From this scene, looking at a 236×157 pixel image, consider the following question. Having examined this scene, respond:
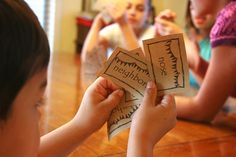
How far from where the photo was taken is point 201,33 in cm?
A: 179

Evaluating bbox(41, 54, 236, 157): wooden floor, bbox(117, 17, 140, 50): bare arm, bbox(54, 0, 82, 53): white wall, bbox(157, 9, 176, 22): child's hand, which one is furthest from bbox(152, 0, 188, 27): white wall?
bbox(41, 54, 236, 157): wooden floor

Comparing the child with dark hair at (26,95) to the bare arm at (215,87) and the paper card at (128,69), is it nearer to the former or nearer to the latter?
the paper card at (128,69)

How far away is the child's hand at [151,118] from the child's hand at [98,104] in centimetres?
7

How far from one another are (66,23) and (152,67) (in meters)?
3.45

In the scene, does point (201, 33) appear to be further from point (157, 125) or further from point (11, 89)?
point (11, 89)

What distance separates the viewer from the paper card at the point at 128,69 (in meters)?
0.70

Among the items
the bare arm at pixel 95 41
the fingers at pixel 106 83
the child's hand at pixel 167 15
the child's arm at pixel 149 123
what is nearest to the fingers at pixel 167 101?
the child's arm at pixel 149 123

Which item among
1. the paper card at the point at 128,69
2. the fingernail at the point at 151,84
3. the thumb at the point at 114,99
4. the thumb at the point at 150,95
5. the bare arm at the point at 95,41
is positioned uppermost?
the paper card at the point at 128,69

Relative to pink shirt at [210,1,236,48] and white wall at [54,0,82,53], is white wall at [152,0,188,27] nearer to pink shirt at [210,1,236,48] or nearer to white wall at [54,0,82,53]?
white wall at [54,0,82,53]

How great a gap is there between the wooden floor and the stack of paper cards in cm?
14

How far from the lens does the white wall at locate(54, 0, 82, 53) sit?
4.02 metres

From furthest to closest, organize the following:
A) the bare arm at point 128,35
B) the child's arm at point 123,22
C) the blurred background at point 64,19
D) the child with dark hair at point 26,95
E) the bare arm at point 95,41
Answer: the blurred background at point 64,19, the bare arm at point 95,41, the bare arm at point 128,35, the child's arm at point 123,22, the child with dark hair at point 26,95

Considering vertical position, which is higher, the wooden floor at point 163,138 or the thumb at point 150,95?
the thumb at point 150,95

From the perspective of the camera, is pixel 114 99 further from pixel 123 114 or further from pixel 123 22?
pixel 123 22
